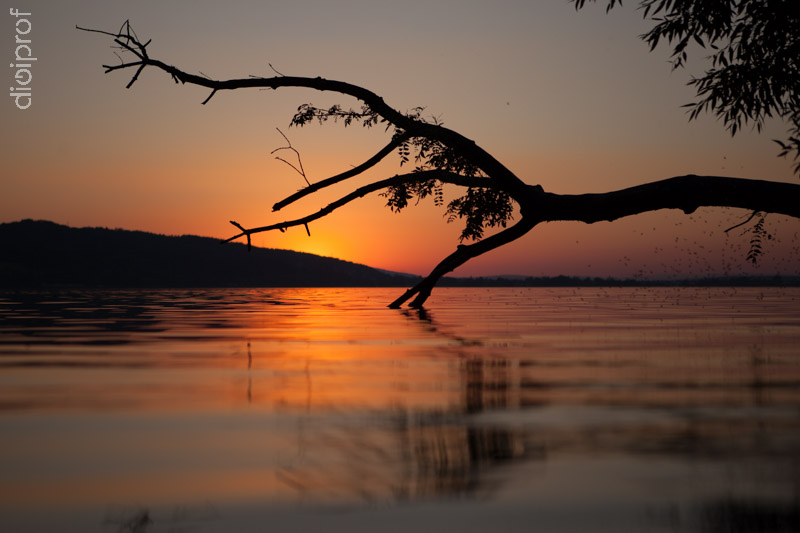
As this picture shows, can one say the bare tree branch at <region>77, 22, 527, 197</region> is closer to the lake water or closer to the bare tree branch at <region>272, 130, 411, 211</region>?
the bare tree branch at <region>272, 130, 411, 211</region>

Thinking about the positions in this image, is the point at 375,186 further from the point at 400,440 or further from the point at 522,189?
the point at 400,440

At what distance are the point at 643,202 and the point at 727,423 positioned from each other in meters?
9.65

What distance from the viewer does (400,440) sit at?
289 inches

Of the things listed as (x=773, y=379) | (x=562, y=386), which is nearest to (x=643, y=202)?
(x=773, y=379)

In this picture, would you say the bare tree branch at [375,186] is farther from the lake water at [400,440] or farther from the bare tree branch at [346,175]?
the lake water at [400,440]

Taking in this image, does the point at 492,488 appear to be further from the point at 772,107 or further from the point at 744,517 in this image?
the point at 772,107

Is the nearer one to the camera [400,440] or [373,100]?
[400,440]

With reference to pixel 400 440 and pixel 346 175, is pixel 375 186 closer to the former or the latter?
pixel 346 175

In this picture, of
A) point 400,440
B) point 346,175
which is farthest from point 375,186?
point 400,440

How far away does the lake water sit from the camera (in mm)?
5191

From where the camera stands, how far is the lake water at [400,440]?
17.0 feet

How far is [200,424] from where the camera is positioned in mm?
8109

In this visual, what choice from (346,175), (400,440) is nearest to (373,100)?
(346,175)

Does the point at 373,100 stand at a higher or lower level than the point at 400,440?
higher
